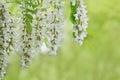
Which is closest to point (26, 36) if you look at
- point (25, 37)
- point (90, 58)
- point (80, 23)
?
point (25, 37)

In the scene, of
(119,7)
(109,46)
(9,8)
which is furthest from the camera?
(109,46)

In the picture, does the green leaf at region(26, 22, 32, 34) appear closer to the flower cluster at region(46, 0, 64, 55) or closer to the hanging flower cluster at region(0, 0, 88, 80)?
the hanging flower cluster at region(0, 0, 88, 80)

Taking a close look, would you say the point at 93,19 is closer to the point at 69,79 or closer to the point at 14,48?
the point at 69,79

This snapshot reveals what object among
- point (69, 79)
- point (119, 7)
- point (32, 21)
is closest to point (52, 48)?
point (32, 21)

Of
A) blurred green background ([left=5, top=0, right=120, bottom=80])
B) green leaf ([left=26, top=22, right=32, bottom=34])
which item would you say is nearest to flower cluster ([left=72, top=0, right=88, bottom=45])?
green leaf ([left=26, top=22, right=32, bottom=34])

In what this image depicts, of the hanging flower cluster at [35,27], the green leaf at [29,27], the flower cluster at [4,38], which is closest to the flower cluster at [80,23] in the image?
the hanging flower cluster at [35,27]

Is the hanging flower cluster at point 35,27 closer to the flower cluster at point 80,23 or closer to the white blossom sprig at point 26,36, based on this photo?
the white blossom sprig at point 26,36
